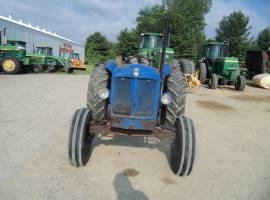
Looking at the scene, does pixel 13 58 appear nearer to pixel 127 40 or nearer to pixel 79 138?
pixel 79 138

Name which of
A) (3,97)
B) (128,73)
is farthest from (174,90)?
(3,97)

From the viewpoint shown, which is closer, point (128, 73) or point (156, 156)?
point (128, 73)

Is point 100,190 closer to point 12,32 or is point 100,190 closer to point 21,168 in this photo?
point 21,168

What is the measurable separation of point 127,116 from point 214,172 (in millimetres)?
1495

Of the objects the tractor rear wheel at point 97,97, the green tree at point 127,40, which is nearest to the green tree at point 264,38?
the green tree at point 127,40

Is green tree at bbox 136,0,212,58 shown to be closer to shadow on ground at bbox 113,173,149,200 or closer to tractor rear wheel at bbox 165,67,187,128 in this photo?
tractor rear wheel at bbox 165,67,187,128

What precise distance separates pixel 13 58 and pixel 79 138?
632 inches

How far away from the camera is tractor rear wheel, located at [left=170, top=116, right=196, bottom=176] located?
421cm

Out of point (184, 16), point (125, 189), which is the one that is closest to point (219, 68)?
point (125, 189)

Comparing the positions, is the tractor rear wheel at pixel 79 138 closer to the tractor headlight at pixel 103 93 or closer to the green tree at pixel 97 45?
the tractor headlight at pixel 103 93

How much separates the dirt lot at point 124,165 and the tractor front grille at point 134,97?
788 mm

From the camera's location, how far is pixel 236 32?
191ft

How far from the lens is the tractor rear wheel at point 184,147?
4215 mm

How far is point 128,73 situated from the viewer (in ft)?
14.8
